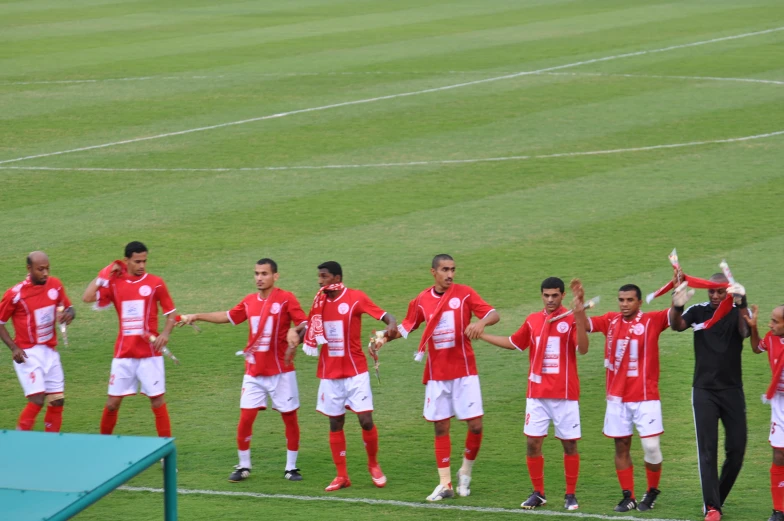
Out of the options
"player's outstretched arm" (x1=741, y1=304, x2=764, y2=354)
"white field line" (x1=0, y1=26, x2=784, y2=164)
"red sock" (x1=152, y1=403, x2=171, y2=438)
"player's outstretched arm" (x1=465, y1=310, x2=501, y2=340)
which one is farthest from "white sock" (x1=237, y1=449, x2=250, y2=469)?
"white field line" (x1=0, y1=26, x2=784, y2=164)

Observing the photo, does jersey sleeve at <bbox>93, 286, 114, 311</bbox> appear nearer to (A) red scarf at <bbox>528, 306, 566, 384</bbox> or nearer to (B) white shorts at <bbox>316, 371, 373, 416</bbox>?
(B) white shorts at <bbox>316, 371, 373, 416</bbox>

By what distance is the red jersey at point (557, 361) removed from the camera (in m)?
9.55

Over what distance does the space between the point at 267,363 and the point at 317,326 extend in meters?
0.63

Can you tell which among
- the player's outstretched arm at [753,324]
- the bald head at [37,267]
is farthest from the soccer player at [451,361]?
the bald head at [37,267]

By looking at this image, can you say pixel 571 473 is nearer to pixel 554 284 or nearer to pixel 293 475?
pixel 554 284

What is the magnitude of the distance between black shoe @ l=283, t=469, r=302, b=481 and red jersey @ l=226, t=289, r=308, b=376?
32.2 inches

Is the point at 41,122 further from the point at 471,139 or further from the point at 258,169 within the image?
the point at 471,139

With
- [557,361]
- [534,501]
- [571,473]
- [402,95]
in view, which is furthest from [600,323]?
[402,95]

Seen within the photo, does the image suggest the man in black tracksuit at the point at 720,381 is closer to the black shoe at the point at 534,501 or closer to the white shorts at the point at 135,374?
the black shoe at the point at 534,501

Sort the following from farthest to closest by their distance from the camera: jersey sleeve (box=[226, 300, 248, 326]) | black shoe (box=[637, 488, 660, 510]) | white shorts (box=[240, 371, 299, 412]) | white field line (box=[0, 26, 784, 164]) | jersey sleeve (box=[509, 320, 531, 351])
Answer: white field line (box=[0, 26, 784, 164])
jersey sleeve (box=[226, 300, 248, 326])
white shorts (box=[240, 371, 299, 412])
jersey sleeve (box=[509, 320, 531, 351])
black shoe (box=[637, 488, 660, 510])

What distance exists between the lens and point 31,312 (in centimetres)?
1084

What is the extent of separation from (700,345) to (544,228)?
8516 mm

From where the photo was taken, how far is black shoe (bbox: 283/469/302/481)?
33.5 ft

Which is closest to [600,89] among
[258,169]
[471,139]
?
[471,139]
